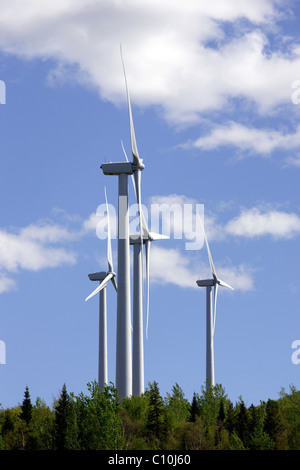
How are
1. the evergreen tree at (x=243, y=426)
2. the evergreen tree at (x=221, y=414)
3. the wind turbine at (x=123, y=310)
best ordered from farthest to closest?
1. the evergreen tree at (x=221, y=414)
2. the evergreen tree at (x=243, y=426)
3. the wind turbine at (x=123, y=310)

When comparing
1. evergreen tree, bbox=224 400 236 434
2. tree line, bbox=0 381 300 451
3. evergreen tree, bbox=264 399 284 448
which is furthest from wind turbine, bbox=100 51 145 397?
evergreen tree, bbox=224 400 236 434

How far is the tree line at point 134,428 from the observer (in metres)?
113

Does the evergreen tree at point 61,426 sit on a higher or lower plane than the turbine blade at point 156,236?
lower

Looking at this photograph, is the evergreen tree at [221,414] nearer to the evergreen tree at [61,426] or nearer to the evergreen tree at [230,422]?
the evergreen tree at [230,422]

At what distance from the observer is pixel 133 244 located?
143 metres

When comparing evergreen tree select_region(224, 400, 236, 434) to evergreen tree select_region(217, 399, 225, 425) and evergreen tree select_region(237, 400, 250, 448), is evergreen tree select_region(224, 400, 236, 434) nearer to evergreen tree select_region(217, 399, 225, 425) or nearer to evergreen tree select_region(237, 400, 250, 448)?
evergreen tree select_region(217, 399, 225, 425)

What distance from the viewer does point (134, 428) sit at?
409 feet

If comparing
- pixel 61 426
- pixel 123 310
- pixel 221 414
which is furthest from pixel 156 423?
pixel 221 414

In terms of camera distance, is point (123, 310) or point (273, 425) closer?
point (123, 310)

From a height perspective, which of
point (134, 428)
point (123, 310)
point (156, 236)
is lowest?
point (134, 428)

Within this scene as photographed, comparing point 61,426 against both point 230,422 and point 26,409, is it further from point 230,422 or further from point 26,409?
point 230,422

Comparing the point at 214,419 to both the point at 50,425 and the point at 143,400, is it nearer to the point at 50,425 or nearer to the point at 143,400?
the point at 143,400

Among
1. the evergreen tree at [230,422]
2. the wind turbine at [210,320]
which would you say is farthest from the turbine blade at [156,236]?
the evergreen tree at [230,422]
